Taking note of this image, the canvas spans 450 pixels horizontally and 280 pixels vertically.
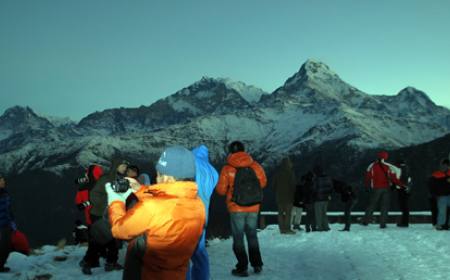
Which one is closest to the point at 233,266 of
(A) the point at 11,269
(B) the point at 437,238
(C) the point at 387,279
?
(C) the point at 387,279

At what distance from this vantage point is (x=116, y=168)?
8.92 metres

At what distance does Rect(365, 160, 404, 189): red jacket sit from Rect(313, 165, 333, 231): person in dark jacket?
1.17 m

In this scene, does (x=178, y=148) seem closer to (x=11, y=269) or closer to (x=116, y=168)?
(x=116, y=168)

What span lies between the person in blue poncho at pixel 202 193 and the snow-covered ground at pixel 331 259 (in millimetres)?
2161

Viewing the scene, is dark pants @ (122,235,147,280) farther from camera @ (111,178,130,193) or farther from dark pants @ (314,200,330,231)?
dark pants @ (314,200,330,231)

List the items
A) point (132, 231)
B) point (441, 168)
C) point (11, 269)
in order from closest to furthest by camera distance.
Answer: point (132, 231) → point (11, 269) → point (441, 168)

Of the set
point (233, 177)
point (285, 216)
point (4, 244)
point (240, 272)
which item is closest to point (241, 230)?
point (240, 272)

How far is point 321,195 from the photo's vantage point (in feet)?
52.6

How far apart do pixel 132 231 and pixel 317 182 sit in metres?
12.4

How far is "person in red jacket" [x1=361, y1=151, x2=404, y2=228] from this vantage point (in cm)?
1612

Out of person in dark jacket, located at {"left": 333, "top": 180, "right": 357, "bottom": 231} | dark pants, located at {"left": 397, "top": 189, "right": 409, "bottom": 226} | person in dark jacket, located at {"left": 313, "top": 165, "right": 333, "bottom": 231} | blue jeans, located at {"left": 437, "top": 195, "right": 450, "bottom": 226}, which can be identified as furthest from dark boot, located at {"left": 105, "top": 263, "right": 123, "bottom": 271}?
dark pants, located at {"left": 397, "top": 189, "right": 409, "bottom": 226}

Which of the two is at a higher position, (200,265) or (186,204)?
(186,204)

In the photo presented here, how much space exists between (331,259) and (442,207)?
552 cm

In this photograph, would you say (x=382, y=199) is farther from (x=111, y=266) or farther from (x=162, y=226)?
(x=162, y=226)
